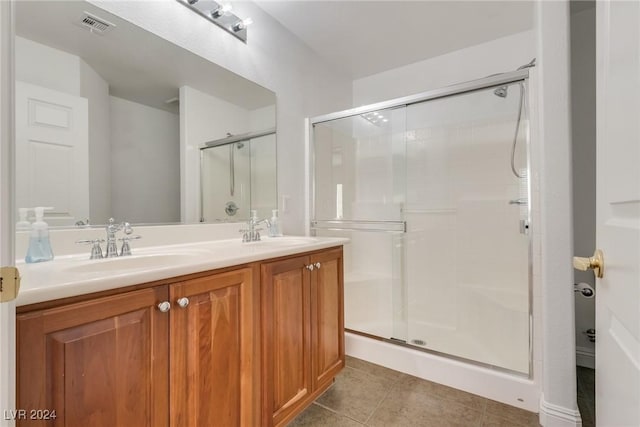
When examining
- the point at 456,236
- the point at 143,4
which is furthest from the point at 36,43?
the point at 456,236

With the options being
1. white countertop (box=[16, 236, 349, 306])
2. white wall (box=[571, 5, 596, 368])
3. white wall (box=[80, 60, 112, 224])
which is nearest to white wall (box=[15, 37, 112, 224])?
white wall (box=[80, 60, 112, 224])

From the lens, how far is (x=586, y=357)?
1870mm

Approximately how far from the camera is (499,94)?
2.00 m

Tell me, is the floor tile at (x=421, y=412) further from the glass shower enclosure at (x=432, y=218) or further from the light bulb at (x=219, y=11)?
the light bulb at (x=219, y=11)

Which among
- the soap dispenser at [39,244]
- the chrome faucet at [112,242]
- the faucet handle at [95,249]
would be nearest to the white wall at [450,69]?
the chrome faucet at [112,242]

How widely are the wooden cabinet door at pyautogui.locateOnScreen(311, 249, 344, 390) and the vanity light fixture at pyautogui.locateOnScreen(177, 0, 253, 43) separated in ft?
4.90

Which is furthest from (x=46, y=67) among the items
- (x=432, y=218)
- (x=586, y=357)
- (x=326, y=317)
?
(x=586, y=357)

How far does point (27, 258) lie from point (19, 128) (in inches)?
18.3

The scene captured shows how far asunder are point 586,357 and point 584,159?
4.35ft

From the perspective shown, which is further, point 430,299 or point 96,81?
point 430,299

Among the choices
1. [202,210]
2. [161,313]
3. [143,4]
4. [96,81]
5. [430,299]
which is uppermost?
[143,4]

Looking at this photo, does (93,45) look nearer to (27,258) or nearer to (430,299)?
(27,258)

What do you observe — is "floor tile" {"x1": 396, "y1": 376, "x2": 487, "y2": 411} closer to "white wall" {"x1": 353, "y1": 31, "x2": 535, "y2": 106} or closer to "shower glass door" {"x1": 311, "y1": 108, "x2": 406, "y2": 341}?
"shower glass door" {"x1": 311, "y1": 108, "x2": 406, "y2": 341}

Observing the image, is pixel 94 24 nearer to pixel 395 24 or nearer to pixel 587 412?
pixel 395 24
